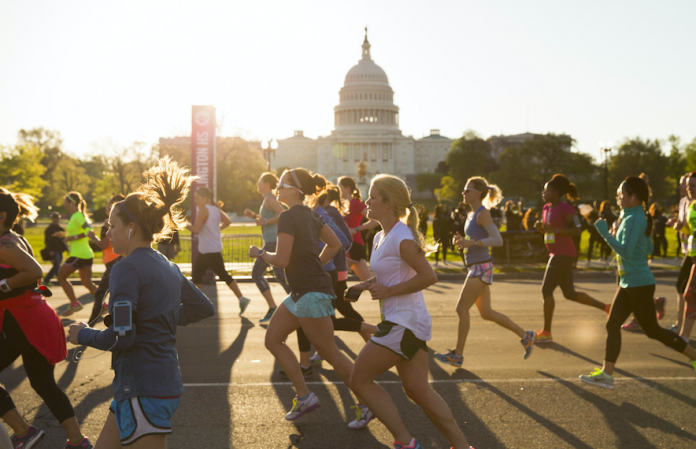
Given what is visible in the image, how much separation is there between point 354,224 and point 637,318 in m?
4.15

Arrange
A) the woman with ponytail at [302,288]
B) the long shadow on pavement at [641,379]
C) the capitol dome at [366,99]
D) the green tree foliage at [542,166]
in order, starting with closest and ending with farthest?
the woman with ponytail at [302,288], the long shadow on pavement at [641,379], the green tree foliage at [542,166], the capitol dome at [366,99]

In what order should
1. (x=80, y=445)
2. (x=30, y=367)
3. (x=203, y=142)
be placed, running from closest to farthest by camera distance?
(x=80, y=445), (x=30, y=367), (x=203, y=142)

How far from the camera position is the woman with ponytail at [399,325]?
143 inches

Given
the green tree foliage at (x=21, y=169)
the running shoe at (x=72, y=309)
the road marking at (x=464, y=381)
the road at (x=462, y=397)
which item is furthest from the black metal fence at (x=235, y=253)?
the green tree foliage at (x=21, y=169)

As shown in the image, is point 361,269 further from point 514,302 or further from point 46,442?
point 46,442

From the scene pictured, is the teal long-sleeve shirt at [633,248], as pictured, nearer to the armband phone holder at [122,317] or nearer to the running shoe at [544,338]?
the running shoe at [544,338]

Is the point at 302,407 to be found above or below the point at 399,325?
below

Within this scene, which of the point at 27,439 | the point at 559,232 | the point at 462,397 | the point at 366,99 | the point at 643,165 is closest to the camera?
the point at 27,439

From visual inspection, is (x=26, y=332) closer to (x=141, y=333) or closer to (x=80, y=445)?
(x=80, y=445)

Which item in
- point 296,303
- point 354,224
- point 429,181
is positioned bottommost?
point 296,303

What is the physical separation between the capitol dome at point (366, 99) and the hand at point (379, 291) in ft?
405

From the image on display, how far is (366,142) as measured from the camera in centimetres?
13075

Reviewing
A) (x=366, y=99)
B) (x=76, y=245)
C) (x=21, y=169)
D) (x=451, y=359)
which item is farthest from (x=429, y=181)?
(x=451, y=359)

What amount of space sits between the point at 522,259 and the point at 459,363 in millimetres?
12315
